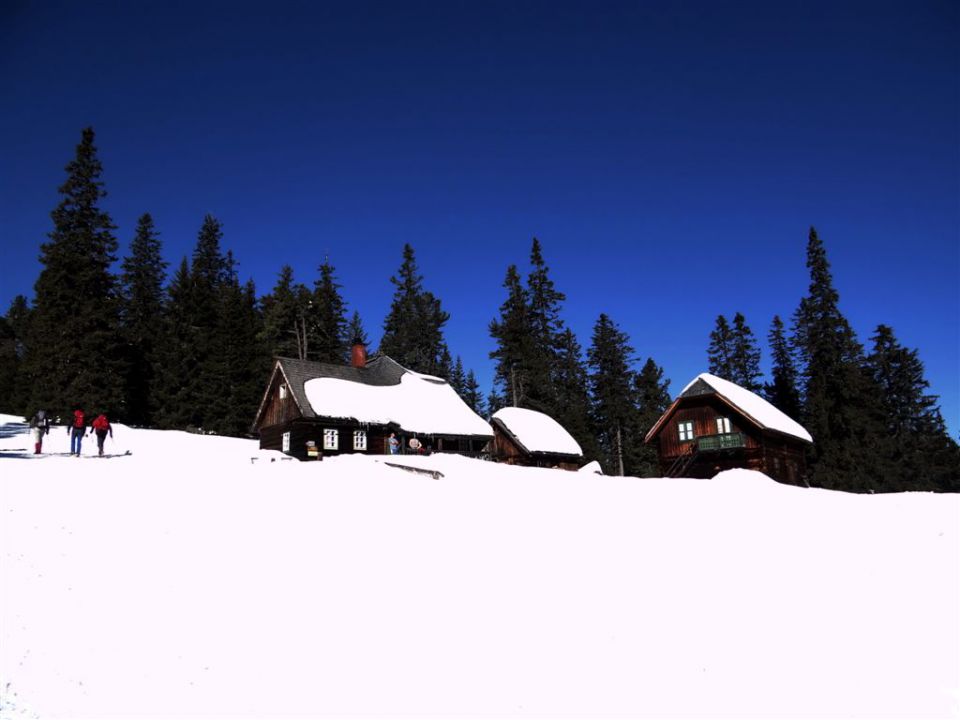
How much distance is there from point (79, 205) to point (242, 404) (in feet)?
65.9

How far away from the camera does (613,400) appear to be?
64312 mm

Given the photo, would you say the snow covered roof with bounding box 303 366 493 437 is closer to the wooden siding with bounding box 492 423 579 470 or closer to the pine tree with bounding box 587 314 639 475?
the wooden siding with bounding box 492 423 579 470

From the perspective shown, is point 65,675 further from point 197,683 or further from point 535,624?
point 535,624

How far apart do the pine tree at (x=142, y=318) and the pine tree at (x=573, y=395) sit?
38.0 m

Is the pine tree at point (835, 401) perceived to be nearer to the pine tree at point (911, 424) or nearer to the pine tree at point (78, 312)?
the pine tree at point (911, 424)

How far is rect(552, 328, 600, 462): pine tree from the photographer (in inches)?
2320

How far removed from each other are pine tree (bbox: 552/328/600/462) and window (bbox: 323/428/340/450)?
29.1 metres

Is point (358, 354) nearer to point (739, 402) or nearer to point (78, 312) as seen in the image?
point (78, 312)

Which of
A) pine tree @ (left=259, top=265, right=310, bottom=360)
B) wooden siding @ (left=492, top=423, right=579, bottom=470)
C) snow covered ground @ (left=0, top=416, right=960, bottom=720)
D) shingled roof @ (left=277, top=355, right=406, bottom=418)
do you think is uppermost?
pine tree @ (left=259, top=265, right=310, bottom=360)

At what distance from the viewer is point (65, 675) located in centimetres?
765

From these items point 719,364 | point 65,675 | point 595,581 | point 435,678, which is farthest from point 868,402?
point 65,675

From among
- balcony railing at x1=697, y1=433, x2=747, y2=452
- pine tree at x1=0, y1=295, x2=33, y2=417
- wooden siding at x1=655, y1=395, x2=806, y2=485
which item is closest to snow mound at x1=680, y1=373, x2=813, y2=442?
wooden siding at x1=655, y1=395, x2=806, y2=485

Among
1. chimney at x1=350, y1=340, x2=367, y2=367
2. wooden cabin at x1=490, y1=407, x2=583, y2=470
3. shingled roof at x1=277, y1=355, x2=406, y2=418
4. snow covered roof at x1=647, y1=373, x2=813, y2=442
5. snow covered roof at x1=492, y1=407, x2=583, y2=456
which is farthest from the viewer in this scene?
snow covered roof at x1=492, y1=407, x2=583, y2=456

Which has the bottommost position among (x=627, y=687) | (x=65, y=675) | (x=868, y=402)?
(x=627, y=687)
